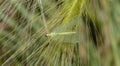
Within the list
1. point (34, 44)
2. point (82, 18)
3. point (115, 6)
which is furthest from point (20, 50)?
point (115, 6)

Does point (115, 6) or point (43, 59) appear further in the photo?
point (43, 59)

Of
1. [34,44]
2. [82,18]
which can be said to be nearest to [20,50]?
[34,44]

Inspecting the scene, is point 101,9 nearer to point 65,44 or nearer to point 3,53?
point 65,44

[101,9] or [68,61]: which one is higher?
[101,9]

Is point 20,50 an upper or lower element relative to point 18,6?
lower

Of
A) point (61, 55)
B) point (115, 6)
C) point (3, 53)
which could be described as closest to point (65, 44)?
point (61, 55)

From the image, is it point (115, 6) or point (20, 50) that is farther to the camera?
point (20, 50)

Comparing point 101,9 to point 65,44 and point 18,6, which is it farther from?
point 18,6

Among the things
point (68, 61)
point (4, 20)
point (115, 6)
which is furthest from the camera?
point (4, 20)

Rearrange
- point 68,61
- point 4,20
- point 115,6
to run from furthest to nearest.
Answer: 1. point 4,20
2. point 68,61
3. point 115,6
